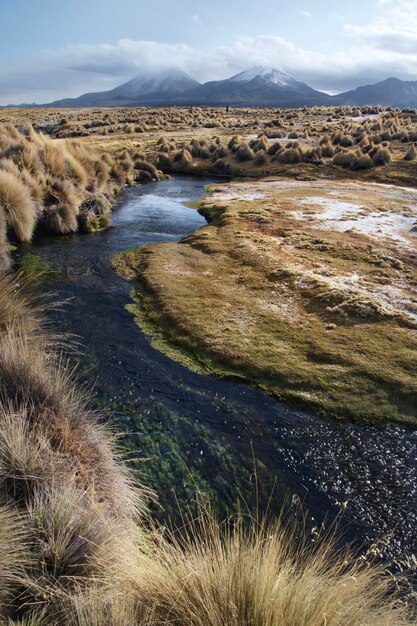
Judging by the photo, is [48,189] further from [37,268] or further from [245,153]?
[245,153]

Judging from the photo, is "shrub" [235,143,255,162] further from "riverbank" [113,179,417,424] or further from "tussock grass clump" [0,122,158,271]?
"riverbank" [113,179,417,424]

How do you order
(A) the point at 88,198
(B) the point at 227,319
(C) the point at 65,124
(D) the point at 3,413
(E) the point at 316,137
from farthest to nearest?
1. (C) the point at 65,124
2. (E) the point at 316,137
3. (A) the point at 88,198
4. (B) the point at 227,319
5. (D) the point at 3,413

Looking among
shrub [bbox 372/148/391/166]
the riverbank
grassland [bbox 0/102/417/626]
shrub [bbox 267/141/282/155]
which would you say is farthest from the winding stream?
shrub [bbox 267/141/282/155]

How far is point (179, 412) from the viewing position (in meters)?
7.32

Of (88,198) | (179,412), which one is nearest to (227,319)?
(179,412)

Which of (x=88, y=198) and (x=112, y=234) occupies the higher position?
(x=88, y=198)

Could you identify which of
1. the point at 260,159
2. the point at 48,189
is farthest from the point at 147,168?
the point at 48,189

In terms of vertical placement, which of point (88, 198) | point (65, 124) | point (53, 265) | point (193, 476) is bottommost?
point (193, 476)

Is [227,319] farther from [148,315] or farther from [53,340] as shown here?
[53,340]

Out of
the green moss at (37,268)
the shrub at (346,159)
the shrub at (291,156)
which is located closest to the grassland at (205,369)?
the green moss at (37,268)

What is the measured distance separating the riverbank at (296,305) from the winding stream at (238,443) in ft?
1.94

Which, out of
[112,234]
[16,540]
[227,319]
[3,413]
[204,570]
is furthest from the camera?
[112,234]

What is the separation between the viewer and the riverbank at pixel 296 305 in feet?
27.2

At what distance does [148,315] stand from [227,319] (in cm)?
209
